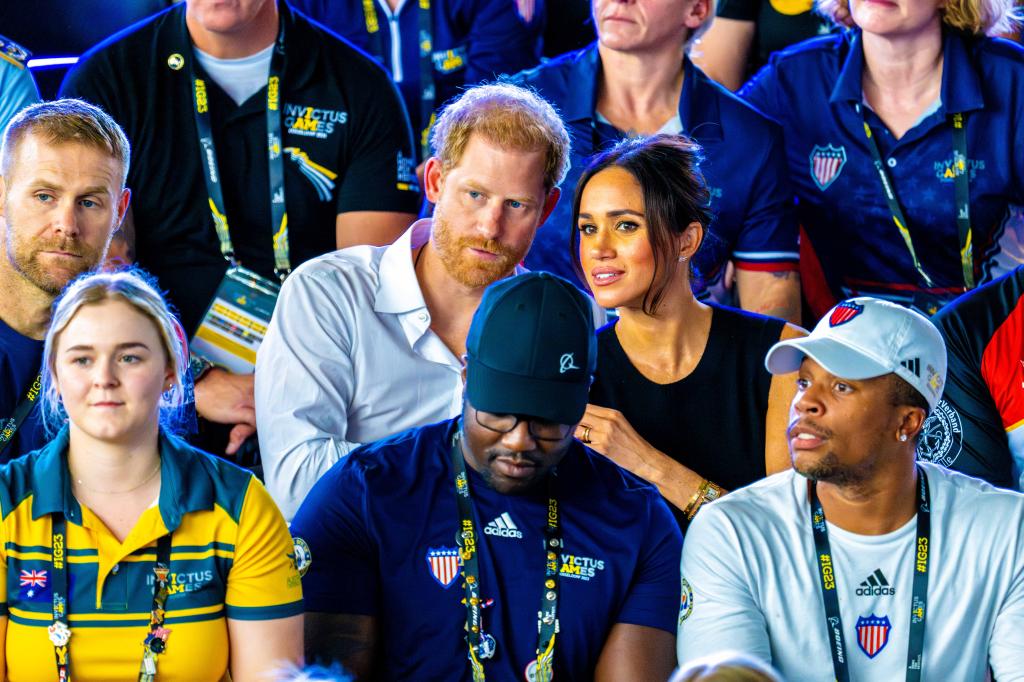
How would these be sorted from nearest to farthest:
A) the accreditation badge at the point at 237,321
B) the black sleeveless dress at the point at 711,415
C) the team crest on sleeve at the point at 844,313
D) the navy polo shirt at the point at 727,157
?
the team crest on sleeve at the point at 844,313 → the black sleeveless dress at the point at 711,415 → the accreditation badge at the point at 237,321 → the navy polo shirt at the point at 727,157

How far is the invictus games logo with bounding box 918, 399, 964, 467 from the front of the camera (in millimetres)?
3607

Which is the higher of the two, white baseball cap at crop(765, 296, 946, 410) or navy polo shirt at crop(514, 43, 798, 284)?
navy polo shirt at crop(514, 43, 798, 284)

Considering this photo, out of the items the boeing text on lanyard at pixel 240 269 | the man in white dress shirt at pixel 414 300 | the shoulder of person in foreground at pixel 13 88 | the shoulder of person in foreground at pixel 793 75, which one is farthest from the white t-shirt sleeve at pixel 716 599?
the shoulder of person in foreground at pixel 13 88

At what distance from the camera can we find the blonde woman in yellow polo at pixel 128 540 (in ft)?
8.55

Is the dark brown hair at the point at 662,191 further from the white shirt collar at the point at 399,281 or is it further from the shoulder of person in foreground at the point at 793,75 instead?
the shoulder of person in foreground at the point at 793,75

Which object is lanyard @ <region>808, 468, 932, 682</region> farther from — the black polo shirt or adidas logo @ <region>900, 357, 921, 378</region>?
the black polo shirt

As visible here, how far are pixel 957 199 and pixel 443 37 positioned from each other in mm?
1633

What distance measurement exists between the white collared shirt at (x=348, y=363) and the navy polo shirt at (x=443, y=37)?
43.9 inches

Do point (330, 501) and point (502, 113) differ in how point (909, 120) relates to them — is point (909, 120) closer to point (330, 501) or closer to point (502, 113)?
point (502, 113)

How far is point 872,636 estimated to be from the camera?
2883 mm

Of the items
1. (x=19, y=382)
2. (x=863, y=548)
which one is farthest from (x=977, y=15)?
(x=19, y=382)

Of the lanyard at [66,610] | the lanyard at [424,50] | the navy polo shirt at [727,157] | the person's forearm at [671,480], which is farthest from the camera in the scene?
the lanyard at [424,50]

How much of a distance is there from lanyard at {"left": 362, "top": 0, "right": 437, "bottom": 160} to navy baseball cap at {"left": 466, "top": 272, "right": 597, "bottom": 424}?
1772 mm

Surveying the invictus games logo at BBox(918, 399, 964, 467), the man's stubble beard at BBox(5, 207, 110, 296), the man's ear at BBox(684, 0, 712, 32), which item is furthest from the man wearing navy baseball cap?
the man's ear at BBox(684, 0, 712, 32)
